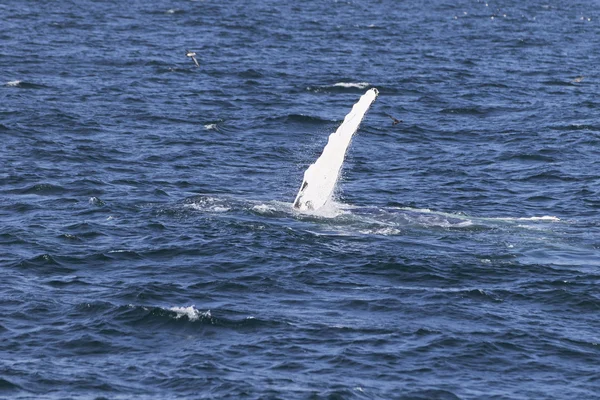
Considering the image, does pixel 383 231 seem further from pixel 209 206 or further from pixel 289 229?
pixel 209 206

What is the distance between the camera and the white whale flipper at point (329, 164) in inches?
1842

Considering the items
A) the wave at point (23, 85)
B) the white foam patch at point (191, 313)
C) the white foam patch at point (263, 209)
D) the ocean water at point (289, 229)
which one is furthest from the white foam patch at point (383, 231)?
the wave at point (23, 85)

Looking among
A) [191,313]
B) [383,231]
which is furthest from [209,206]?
[191,313]

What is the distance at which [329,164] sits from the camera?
4709cm

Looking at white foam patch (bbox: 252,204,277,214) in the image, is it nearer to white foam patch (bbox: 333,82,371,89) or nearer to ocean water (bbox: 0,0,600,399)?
ocean water (bbox: 0,0,600,399)

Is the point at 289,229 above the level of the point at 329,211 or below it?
above

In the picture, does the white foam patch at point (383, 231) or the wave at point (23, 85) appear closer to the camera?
the white foam patch at point (383, 231)

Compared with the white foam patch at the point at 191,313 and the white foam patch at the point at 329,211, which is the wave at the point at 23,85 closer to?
the white foam patch at the point at 329,211

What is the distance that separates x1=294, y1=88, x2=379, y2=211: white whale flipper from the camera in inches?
1842

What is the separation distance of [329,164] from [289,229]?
10.8ft

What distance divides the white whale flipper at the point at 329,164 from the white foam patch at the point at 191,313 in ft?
38.4

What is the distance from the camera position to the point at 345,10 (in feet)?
444

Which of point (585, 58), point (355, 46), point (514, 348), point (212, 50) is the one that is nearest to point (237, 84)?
point (212, 50)

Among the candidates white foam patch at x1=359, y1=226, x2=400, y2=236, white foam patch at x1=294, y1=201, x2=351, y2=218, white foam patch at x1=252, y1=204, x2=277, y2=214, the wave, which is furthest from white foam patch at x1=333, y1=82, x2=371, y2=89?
white foam patch at x1=359, y1=226, x2=400, y2=236
